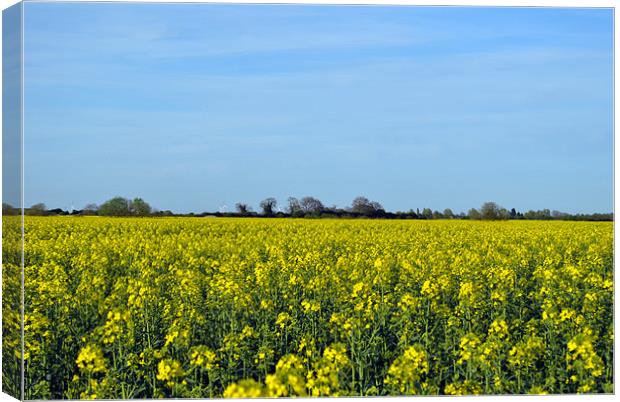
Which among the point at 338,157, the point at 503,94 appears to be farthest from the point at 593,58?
the point at 338,157

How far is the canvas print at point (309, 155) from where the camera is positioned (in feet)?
23.4

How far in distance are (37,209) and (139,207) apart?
1328mm

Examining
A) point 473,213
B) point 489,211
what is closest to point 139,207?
point 473,213

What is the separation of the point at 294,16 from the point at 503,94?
1.71m

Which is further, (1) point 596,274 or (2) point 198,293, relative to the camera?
(1) point 596,274

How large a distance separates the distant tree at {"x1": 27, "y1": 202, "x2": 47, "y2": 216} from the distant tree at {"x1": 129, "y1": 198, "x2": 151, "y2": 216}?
77cm

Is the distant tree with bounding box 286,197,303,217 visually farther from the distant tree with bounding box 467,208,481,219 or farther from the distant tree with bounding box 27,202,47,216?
the distant tree with bounding box 27,202,47,216

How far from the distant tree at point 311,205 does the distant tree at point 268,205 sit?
213 mm

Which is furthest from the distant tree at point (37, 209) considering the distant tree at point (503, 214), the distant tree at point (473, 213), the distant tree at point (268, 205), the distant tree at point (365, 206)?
the distant tree at point (503, 214)

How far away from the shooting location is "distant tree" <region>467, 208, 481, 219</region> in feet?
26.7

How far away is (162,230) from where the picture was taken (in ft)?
36.2

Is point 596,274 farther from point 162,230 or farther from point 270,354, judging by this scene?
point 162,230

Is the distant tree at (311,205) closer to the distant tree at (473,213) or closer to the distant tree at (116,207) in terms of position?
the distant tree at (473,213)

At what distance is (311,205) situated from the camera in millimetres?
7977
